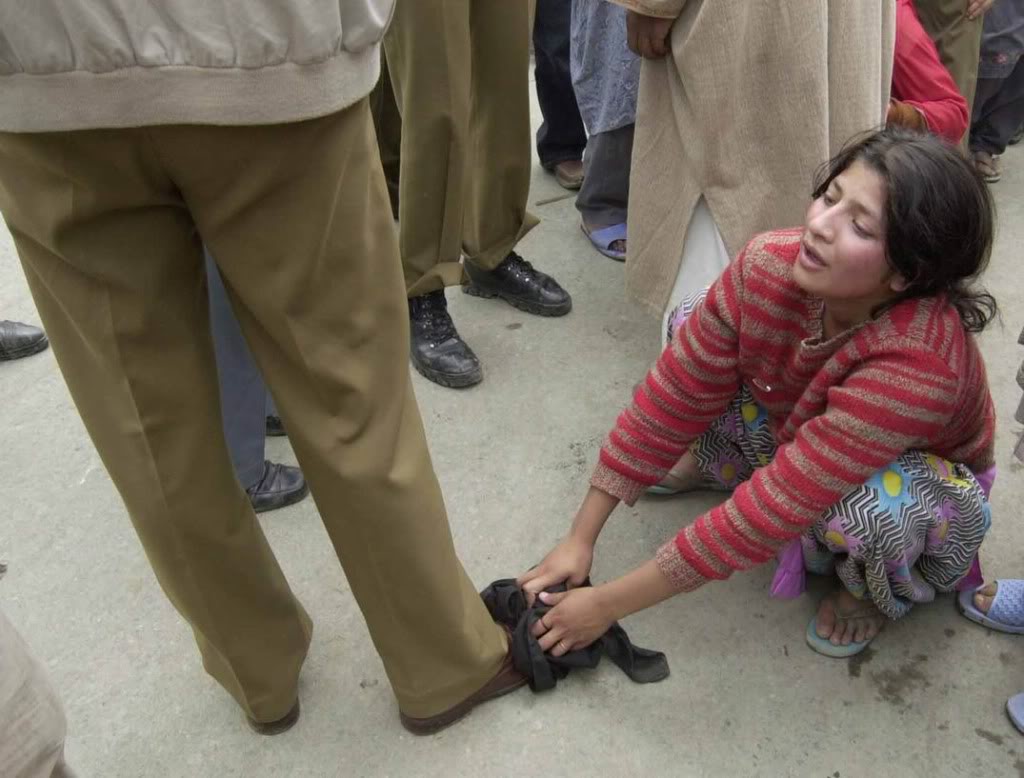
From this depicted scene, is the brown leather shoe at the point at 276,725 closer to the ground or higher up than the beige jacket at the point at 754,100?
closer to the ground

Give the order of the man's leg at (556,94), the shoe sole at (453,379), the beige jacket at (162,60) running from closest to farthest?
the beige jacket at (162,60), the shoe sole at (453,379), the man's leg at (556,94)

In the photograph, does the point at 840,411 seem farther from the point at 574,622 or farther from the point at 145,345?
the point at 145,345

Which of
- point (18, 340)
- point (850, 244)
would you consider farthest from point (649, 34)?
point (18, 340)

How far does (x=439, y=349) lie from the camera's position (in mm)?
2072

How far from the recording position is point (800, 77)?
147cm

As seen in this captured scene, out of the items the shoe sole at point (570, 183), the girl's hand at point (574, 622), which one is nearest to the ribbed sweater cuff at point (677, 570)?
the girl's hand at point (574, 622)

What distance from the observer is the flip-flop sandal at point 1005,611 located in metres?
1.45

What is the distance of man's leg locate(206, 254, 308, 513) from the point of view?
1.33 meters

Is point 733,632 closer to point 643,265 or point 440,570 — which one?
point 440,570

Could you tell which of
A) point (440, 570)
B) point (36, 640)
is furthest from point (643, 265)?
point (36, 640)

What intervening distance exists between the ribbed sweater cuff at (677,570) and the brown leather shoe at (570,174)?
6.05 feet

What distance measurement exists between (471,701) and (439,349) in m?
0.92

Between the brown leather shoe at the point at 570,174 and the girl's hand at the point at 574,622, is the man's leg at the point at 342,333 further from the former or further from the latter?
the brown leather shoe at the point at 570,174

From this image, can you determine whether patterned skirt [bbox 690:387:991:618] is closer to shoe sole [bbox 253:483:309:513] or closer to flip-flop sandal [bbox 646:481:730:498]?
flip-flop sandal [bbox 646:481:730:498]
